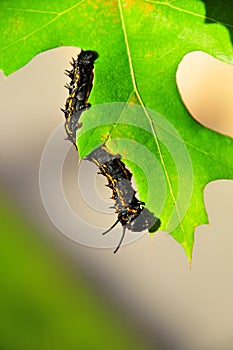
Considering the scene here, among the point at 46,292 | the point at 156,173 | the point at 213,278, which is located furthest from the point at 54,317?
the point at 156,173

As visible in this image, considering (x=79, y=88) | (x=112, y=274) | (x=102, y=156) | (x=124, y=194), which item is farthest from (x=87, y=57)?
(x=112, y=274)

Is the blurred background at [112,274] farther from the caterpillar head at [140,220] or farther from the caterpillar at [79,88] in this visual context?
the caterpillar at [79,88]

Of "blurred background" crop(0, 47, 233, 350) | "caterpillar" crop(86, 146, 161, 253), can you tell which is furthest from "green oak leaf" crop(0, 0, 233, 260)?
"blurred background" crop(0, 47, 233, 350)

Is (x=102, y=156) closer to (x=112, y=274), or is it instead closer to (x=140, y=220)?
(x=140, y=220)

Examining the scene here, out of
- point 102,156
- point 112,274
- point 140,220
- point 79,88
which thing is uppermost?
point 79,88

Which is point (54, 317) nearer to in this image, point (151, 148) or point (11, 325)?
point (11, 325)

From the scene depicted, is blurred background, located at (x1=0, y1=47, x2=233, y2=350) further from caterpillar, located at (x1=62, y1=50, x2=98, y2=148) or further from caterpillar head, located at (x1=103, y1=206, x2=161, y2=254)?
caterpillar, located at (x1=62, y1=50, x2=98, y2=148)

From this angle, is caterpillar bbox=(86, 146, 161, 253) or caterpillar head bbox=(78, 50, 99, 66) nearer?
caterpillar head bbox=(78, 50, 99, 66)

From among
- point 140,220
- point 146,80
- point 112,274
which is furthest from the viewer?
point 112,274
